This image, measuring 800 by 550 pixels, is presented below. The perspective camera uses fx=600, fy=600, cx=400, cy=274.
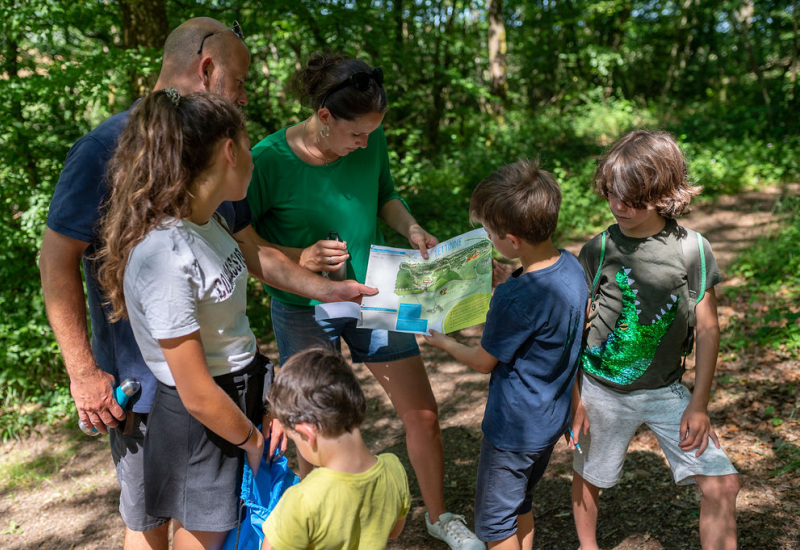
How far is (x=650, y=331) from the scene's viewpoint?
2.19 m

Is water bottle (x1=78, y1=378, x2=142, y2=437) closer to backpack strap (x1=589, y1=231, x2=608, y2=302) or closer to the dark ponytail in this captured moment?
the dark ponytail

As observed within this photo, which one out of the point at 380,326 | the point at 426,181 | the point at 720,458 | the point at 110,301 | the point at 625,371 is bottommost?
the point at 426,181

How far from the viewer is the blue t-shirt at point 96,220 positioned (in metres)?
1.76

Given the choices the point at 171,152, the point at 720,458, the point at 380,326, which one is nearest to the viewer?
the point at 171,152

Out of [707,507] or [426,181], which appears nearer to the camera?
[707,507]

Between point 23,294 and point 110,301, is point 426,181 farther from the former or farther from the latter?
point 110,301

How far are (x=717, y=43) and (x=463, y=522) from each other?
51.7ft

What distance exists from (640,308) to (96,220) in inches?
72.6

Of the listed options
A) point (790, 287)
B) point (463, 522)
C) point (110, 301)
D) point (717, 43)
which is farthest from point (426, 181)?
point (717, 43)

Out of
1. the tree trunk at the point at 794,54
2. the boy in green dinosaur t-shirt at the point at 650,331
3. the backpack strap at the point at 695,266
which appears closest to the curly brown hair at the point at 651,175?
the boy in green dinosaur t-shirt at the point at 650,331

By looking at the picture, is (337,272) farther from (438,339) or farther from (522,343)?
(522,343)

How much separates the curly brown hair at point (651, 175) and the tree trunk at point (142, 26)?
4.61m

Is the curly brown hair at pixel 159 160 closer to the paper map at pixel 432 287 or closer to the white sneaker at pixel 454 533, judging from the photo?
the paper map at pixel 432 287

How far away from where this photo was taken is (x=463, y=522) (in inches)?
108
